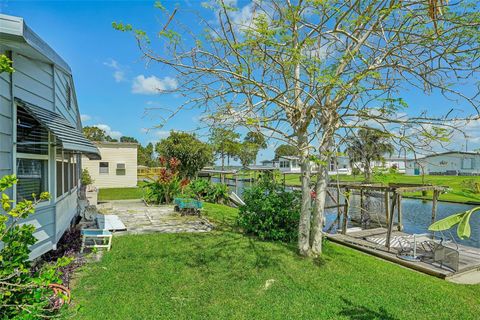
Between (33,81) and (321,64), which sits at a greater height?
(321,64)

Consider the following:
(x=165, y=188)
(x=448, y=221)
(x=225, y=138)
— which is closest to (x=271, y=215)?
(x=225, y=138)

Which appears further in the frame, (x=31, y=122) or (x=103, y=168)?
(x=103, y=168)

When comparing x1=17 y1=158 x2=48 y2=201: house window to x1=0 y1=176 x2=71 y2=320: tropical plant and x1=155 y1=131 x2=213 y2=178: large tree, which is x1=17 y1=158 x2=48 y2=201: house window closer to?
x1=0 y1=176 x2=71 y2=320: tropical plant

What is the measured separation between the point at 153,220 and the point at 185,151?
1127cm

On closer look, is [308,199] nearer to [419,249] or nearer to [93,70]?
[419,249]

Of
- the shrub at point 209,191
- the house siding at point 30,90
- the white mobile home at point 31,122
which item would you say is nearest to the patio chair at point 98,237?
the house siding at point 30,90

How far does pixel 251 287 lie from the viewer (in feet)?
17.7

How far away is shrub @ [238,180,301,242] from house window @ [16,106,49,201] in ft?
17.5

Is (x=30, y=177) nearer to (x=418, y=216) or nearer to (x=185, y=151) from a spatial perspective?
(x=185, y=151)

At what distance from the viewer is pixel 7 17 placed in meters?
3.93

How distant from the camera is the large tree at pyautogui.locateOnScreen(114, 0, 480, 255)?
559 cm

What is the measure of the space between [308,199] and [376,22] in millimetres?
3925

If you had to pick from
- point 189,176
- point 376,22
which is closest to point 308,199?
point 376,22

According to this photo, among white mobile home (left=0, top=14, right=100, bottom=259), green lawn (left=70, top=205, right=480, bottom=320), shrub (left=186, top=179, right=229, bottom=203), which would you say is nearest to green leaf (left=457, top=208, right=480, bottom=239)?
green lawn (left=70, top=205, right=480, bottom=320)
